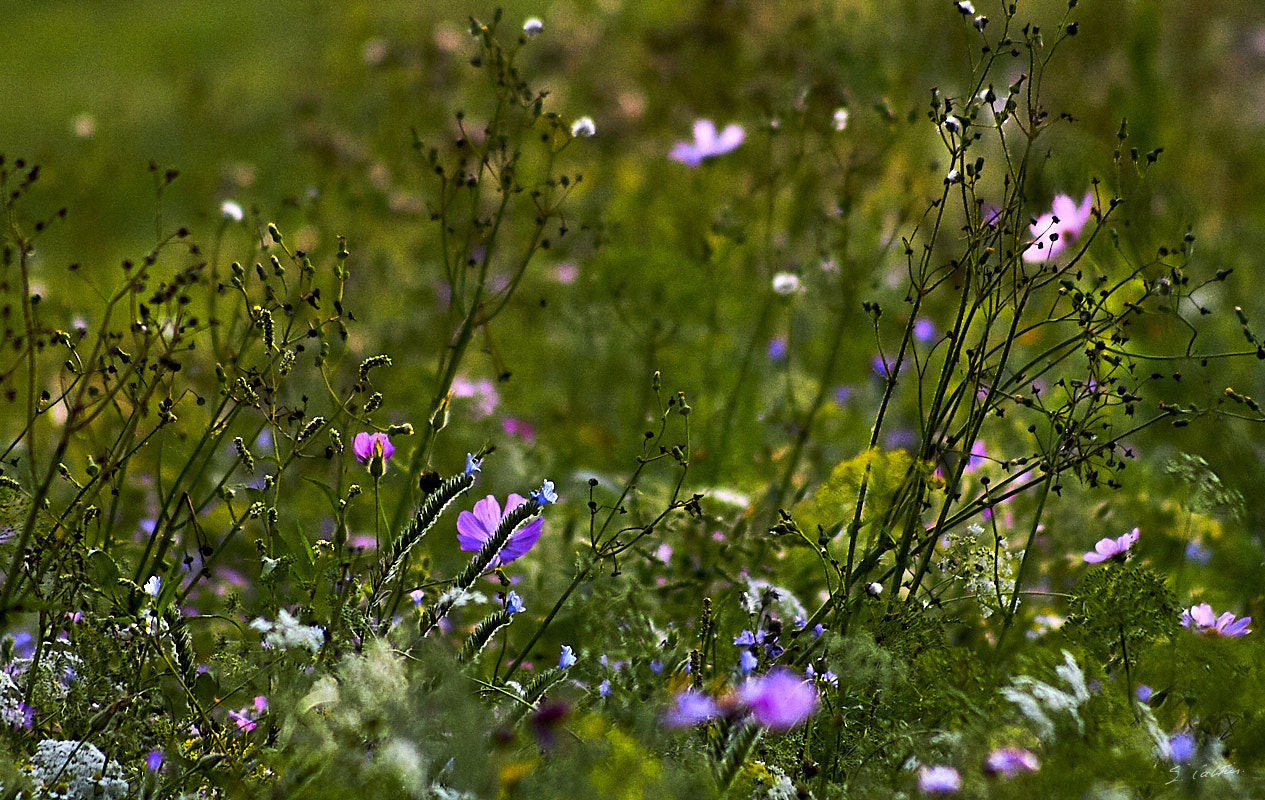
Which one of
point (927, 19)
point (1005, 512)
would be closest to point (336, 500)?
point (1005, 512)

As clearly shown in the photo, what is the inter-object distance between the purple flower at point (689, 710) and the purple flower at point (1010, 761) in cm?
27

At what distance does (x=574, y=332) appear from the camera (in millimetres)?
2875

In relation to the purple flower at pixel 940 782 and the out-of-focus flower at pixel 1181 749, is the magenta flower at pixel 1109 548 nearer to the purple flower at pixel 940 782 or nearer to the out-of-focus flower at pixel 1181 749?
the out-of-focus flower at pixel 1181 749

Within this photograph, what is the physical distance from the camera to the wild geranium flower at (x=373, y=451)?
1.27 meters

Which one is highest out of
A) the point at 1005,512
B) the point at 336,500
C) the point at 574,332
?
the point at 574,332

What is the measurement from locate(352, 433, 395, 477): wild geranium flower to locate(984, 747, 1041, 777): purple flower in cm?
70

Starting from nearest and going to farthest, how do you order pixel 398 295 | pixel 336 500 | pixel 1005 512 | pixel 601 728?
pixel 601 728, pixel 336 500, pixel 1005 512, pixel 398 295

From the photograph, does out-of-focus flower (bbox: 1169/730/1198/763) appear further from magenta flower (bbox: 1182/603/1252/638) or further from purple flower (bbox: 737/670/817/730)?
purple flower (bbox: 737/670/817/730)

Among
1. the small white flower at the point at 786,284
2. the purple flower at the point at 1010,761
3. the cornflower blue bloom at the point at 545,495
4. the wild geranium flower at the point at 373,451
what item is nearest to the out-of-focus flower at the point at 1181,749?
the purple flower at the point at 1010,761

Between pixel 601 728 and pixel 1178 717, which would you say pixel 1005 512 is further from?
pixel 601 728

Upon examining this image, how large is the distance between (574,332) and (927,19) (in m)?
2.04

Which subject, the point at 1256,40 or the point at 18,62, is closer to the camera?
the point at 1256,40

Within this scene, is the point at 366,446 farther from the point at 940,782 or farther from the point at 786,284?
the point at 786,284

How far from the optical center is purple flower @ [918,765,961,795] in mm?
Answer: 1063
